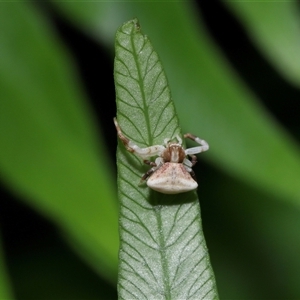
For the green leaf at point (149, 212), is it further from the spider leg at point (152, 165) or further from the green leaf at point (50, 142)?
the green leaf at point (50, 142)

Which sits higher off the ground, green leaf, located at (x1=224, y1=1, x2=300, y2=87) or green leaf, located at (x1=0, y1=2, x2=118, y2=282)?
green leaf, located at (x1=224, y1=1, x2=300, y2=87)

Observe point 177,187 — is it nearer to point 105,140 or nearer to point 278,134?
point 278,134

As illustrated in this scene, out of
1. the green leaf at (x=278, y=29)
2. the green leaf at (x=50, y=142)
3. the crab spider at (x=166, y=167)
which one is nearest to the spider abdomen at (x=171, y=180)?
the crab spider at (x=166, y=167)

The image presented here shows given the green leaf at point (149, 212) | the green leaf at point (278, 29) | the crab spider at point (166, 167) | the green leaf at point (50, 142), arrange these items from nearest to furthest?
the green leaf at point (149, 212) < the crab spider at point (166, 167) < the green leaf at point (50, 142) < the green leaf at point (278, 29)

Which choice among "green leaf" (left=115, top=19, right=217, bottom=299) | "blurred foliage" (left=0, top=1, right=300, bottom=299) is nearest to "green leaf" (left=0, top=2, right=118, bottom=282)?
"blurred foliage" (left=0, top=1, right=300, bottom=299)

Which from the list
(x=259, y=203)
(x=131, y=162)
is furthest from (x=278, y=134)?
(x=259, y=203)

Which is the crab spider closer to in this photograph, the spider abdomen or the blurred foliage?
the spider abdomen
